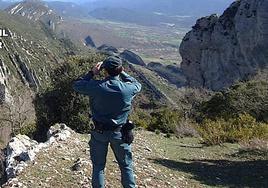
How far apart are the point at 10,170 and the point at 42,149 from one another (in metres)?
1.09

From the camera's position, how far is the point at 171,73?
146 m

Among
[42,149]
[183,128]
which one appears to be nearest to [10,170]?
[42,149]

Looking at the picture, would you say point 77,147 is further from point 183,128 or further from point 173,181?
point 183,128

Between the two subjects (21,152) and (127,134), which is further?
(21,152)

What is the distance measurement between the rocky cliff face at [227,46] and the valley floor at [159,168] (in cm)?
4209

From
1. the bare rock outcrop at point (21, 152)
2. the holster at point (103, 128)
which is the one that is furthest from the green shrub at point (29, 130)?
the holster at point (103, 128)

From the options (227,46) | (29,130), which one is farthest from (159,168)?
(227,46)

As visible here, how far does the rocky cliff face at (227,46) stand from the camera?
56781 millimetres

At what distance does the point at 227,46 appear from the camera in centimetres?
6169

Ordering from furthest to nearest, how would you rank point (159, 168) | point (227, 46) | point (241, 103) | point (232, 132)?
point (227, 46) → point (241, 103) → point (232, 132) → point (159, 168)

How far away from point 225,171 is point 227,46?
51522 mm

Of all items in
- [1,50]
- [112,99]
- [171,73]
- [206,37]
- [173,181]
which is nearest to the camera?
[112,99]

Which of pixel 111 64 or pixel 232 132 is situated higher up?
pixel 111 64

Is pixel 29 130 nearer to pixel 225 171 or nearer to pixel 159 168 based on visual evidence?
pixel 225 171
